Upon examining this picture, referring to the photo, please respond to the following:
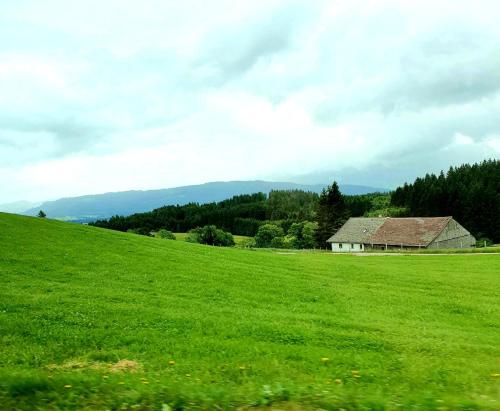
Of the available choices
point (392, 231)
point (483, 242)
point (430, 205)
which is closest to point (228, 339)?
point (392, 231)

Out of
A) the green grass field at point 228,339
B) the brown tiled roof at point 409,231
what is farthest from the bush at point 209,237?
the green grass field at point 228,339

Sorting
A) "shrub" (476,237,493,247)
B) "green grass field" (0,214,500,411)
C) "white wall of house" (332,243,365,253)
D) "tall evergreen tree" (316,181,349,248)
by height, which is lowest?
"white wall of house" (332,243,365,253)

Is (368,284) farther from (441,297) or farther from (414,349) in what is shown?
(414,349)

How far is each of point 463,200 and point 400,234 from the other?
39.7 meters

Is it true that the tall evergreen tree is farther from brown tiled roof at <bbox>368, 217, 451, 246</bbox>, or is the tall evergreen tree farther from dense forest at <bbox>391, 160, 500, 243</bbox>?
dense forest at <bbox>391, 160, 500, 243</bbox>

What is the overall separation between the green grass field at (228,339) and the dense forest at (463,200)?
101m

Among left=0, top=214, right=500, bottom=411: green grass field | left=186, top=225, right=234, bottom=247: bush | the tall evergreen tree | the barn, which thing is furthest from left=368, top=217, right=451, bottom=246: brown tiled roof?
left=0, top=214, right=500, bottom=411: green grass field

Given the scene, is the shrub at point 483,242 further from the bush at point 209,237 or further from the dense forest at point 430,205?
the bush at point 209,237

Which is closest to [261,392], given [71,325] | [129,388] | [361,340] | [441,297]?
[129,388]

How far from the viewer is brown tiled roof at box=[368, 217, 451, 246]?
296ft

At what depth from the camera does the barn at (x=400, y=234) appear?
298 ft

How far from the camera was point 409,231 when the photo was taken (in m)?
93.8

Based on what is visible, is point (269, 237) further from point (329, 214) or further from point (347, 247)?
point (347, 247)

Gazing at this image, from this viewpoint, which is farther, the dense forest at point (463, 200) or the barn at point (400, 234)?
the dense forest at point (463, 200)
